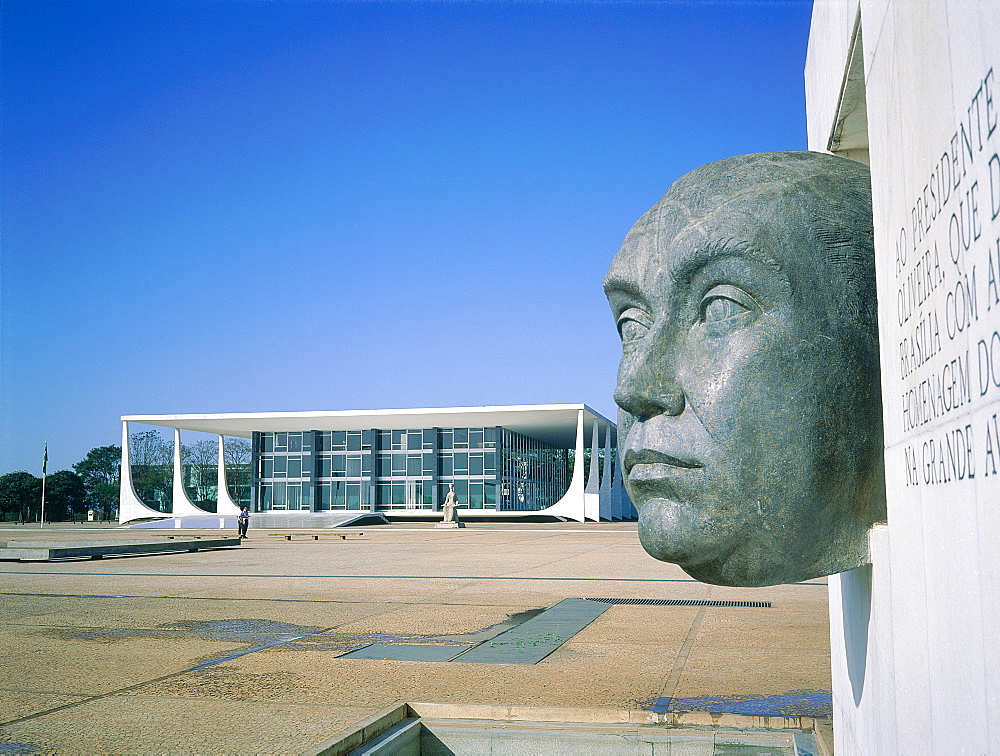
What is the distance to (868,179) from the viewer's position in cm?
339

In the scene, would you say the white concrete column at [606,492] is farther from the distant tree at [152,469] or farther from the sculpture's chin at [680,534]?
the sculpture's chin at [680,534]

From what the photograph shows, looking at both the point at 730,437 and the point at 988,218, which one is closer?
the point at 988,218

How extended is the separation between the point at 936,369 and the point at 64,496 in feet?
276

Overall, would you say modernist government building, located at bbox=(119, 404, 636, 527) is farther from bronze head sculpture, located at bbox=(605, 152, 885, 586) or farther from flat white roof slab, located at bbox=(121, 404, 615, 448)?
bronze head sculpture, located at bbox=(605, 152, 885, 586)

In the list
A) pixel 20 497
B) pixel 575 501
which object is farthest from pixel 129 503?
pixel 575 501

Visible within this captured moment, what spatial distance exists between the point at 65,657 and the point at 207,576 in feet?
28.7

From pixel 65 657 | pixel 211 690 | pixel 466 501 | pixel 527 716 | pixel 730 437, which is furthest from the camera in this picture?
pixel 466 501

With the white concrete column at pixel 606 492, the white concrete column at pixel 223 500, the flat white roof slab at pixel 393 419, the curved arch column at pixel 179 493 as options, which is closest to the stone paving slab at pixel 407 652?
the flat white roof slab at pixel 393 419

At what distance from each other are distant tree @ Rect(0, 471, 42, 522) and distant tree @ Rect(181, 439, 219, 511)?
14.7 m

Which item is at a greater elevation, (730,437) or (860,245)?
(860,245)

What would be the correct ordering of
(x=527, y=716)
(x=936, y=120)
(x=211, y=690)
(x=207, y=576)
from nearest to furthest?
(x=936, y=120) → (x=527, y=716) → (x=211, y=690) → (x=207, y=576)

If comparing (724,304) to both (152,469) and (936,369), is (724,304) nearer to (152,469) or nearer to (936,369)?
(936,369)

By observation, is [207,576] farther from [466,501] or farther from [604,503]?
[604,503]

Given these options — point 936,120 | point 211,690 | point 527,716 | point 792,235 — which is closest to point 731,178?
point 792,235
